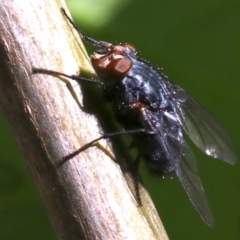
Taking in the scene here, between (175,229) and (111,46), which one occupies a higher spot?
(111,46)

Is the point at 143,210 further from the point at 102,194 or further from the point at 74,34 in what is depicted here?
the point at 74,34

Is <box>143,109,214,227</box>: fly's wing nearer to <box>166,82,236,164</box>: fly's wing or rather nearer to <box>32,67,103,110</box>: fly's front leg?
<box>166,82,236,164</box>: fly's wing

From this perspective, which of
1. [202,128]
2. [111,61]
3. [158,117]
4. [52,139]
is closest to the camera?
[52,139]

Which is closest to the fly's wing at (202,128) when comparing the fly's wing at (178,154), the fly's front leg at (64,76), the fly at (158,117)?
the fly at (158,117)

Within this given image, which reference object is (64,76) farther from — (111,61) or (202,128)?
(202,128)

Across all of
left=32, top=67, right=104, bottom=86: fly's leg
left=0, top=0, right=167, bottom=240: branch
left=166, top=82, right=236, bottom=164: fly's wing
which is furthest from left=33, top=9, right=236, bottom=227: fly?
left=0, top=0, right=167, bottom=240: branch

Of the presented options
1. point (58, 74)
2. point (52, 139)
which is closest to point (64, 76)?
point (58, 74)

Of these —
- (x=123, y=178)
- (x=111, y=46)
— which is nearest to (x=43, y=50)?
(x=123, y=178)
